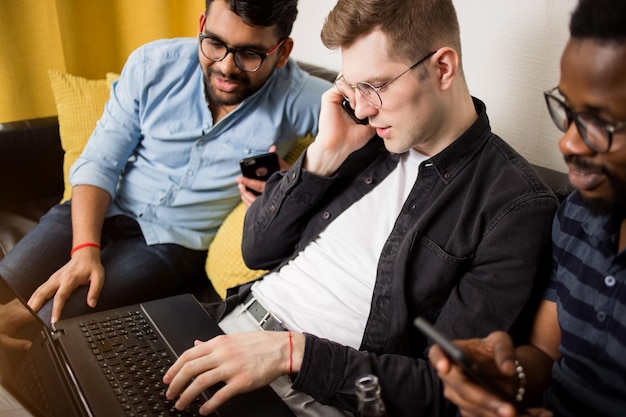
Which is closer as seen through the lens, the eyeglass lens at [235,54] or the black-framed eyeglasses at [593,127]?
the black-framed eyeglasses at [593,127]

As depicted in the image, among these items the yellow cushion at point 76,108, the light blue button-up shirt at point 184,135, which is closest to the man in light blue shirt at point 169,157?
the light blue button-up shirt at point 184,135

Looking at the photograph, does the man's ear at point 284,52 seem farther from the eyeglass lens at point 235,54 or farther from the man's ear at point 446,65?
the man's ear at point 446,65

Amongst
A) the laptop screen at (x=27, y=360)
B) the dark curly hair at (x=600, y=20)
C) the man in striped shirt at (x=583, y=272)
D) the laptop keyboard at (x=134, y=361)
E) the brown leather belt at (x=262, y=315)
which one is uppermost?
the dark curly hair at (x=600, y=20)

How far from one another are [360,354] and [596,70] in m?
0.61

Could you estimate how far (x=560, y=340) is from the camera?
107 centimetres

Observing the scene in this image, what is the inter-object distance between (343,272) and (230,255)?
0.54 meters

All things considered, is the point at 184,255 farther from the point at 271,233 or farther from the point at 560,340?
the point at 560,340

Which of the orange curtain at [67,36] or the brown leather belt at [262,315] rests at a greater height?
the orange curtain at [67,36]

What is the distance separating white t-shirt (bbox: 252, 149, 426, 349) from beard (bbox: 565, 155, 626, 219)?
1.42 feet

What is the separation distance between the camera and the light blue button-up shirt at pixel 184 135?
187 centimetres

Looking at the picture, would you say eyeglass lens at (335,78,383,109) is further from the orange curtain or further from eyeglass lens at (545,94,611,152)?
the orange curtain

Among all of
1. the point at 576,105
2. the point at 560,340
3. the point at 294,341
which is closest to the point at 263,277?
the point at 294,341

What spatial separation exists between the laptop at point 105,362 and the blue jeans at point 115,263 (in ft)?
1.33

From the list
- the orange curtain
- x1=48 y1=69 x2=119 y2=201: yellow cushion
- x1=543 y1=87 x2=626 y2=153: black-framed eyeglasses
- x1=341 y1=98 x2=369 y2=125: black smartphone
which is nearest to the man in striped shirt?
x1=543 y1=87 x2=626 y2=153: black-framed eyeglasses
